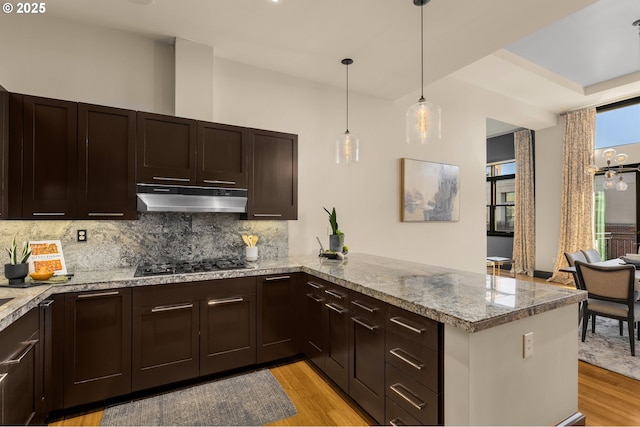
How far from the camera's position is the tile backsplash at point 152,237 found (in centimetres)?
261

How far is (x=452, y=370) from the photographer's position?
4.94 ft

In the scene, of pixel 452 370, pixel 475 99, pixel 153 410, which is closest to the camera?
pixel 452 370

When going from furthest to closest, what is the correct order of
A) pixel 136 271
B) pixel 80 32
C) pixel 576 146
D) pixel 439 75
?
pixel 576 146 < pixel 439 75 < pixel 80 32 < pixel 136 271

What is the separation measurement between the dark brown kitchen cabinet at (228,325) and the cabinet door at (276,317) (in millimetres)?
74

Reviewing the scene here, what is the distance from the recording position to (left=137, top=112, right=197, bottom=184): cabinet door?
8.61 ft

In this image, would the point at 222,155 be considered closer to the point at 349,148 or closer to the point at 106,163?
the point at 106,163

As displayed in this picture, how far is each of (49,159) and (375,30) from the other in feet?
9.17

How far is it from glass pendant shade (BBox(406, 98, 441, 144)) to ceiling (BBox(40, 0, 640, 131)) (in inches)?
31.7

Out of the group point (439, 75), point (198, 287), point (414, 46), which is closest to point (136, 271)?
point (198, 287)

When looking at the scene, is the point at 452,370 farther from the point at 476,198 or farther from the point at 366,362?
the point at 476,198

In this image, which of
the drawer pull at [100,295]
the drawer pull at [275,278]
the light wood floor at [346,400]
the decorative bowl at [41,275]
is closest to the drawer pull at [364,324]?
the light wood floor at [346,400]

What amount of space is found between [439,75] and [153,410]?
13.7 ft

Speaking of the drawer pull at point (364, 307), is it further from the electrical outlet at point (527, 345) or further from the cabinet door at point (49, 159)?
the cabinet door at point (49, 159)

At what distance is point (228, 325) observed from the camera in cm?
264
